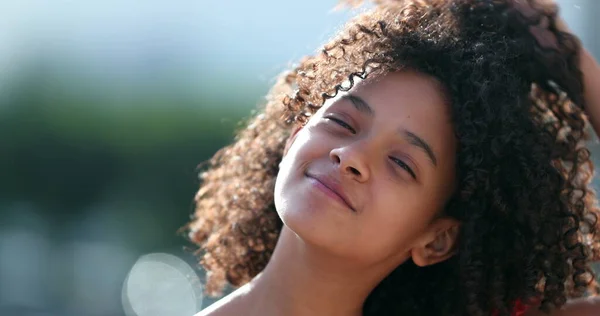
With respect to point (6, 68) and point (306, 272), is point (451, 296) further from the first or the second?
point (6, 68)

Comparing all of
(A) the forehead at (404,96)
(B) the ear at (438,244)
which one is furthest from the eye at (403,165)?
(B) the ear at (438,244)

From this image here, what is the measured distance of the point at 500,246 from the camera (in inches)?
97.3

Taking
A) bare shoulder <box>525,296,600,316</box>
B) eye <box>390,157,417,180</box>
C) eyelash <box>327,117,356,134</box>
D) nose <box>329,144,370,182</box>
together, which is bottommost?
bare shoulder <box>525,296,600,316</box>

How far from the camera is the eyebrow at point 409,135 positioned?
2.31 metres

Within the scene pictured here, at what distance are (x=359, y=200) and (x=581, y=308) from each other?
0.73 m

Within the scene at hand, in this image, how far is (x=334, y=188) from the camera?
2.25 meters

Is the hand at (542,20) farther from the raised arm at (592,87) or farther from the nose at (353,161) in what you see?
the nose at (353,161)

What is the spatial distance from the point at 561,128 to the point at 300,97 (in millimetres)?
710

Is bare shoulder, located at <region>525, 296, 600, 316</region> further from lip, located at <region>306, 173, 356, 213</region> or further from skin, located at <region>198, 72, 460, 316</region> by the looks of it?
lip, located at <region>306, 173, 356, 213</region>

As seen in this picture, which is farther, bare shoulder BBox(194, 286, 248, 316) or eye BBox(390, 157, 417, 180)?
bare shoulder BBox(194, 286, 248, 316)

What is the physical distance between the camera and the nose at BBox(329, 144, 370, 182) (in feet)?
7.34

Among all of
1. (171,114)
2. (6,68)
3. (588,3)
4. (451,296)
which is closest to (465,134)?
(451,296)

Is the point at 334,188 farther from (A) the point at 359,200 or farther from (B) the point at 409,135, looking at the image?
(B) the point at 409,135

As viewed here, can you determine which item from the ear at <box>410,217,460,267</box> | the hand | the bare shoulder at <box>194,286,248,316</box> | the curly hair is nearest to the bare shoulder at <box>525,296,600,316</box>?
the curly hair
